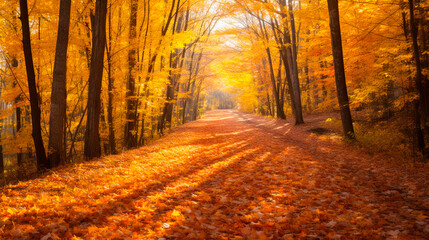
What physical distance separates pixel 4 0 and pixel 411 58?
46.6 ft

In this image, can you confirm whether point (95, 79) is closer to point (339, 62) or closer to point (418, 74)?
point (339, 62)

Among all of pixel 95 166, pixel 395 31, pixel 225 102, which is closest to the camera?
pixel 95 166

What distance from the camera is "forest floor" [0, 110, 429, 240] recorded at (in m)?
3.02

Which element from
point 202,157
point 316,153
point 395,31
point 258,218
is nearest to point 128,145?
point 202,157

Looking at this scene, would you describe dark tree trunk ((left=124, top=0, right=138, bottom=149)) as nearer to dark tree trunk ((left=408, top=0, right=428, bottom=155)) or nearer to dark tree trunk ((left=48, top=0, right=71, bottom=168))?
dark tree trunk ((left=48, top=0, right=71, bottom=168))

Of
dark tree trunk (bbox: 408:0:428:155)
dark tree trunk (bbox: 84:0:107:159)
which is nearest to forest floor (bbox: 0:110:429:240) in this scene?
dark tree trunk (bbox: 408:0:428:155)

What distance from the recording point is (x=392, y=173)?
17.6ft

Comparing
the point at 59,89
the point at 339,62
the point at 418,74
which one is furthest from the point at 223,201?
the point at 339,62

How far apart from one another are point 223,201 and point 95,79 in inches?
244

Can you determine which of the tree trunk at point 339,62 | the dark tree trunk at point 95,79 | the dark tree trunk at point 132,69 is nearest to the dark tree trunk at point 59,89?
the dark tree trunk at point 95,79

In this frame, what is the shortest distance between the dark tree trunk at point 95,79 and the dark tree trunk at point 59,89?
3.47 feet

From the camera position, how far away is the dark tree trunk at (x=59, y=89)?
646 cm

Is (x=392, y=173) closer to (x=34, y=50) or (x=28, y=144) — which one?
(x=34, y=50)

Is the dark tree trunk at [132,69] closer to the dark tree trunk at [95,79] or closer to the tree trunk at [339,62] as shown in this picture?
the dark tree trunk at [95,79]
